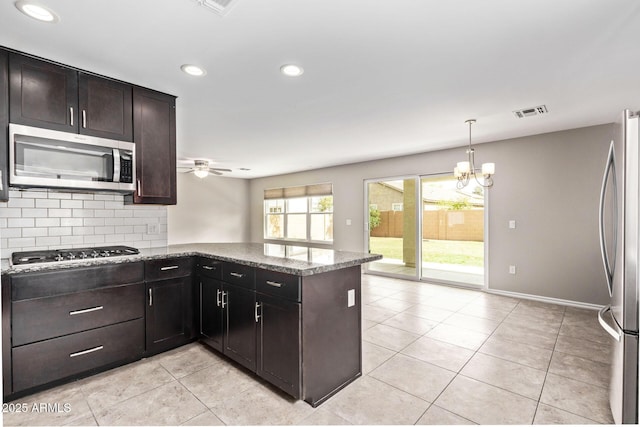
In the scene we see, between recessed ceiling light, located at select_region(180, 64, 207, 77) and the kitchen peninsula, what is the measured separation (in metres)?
1.52

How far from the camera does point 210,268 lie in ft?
9.14

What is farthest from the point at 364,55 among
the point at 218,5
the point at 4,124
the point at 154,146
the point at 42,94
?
the point at 4,124

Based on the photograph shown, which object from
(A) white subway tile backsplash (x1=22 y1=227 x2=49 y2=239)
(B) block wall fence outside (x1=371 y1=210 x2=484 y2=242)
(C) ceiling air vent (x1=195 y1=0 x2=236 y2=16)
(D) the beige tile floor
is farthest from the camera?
(B) block wall fence outside (x1=371 y1=210 x2=484 y2=242)

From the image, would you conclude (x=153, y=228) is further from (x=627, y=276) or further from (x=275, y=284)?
(x=627, y=276)

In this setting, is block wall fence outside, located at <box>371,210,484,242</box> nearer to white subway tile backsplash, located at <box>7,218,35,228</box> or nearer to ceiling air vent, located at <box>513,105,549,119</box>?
ceiling air vent, located at <box>513,105,549,119</box>

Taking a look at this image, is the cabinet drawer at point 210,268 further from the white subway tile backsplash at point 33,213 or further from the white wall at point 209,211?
the white wall at point 209,211

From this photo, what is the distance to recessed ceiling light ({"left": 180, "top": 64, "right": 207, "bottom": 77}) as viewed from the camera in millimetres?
2504

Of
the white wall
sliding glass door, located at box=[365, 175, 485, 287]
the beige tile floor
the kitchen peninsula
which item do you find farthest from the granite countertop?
the white wall

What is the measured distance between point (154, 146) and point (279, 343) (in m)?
2.08

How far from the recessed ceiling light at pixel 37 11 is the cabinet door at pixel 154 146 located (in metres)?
0.91

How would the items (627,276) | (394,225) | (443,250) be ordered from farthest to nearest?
(394,225) < (443,250) < (627,276)

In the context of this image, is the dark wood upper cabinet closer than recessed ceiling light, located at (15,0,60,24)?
No

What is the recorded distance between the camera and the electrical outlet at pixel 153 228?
336 cm

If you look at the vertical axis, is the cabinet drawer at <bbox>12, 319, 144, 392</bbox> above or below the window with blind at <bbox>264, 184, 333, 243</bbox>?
below
